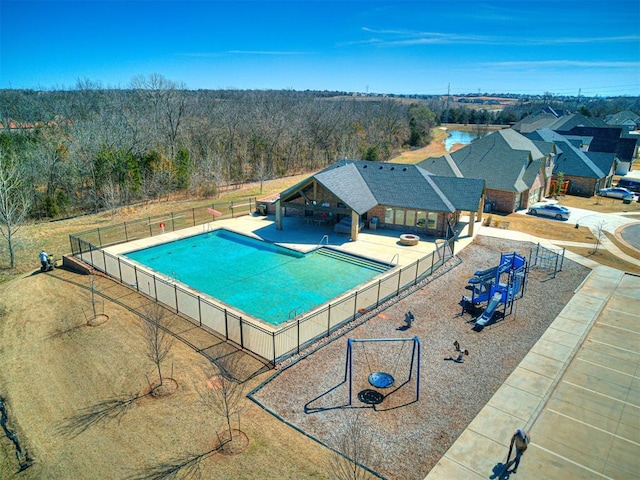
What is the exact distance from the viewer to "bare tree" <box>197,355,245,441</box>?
514 inches

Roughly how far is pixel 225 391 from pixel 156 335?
3664 millimetres

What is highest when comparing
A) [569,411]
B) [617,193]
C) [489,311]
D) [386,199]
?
[386,199]

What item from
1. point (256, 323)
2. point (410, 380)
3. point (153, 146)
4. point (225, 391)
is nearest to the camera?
point (225, 391)

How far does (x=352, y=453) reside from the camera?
11672mm

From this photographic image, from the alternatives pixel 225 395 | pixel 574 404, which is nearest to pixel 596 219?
pixel 574 404

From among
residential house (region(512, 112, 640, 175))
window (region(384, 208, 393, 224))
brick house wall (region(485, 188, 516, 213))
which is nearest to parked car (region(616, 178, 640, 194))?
residential house (region(512, 112, 640, 175))

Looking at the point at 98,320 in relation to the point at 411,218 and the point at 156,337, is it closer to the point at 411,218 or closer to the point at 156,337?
the point at 156,337

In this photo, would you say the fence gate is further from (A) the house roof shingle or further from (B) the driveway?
(A) the house roof shingle

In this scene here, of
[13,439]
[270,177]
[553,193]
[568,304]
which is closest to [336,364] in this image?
[13,439]

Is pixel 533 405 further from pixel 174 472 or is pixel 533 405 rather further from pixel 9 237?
pixel 9 237

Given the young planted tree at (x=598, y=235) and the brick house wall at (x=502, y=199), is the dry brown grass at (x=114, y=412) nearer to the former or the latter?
the young planted tree at (x=598, y=235)

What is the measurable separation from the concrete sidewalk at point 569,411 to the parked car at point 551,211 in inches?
766

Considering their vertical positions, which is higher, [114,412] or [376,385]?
[376,385]

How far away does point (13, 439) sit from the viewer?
11797 millimetres
